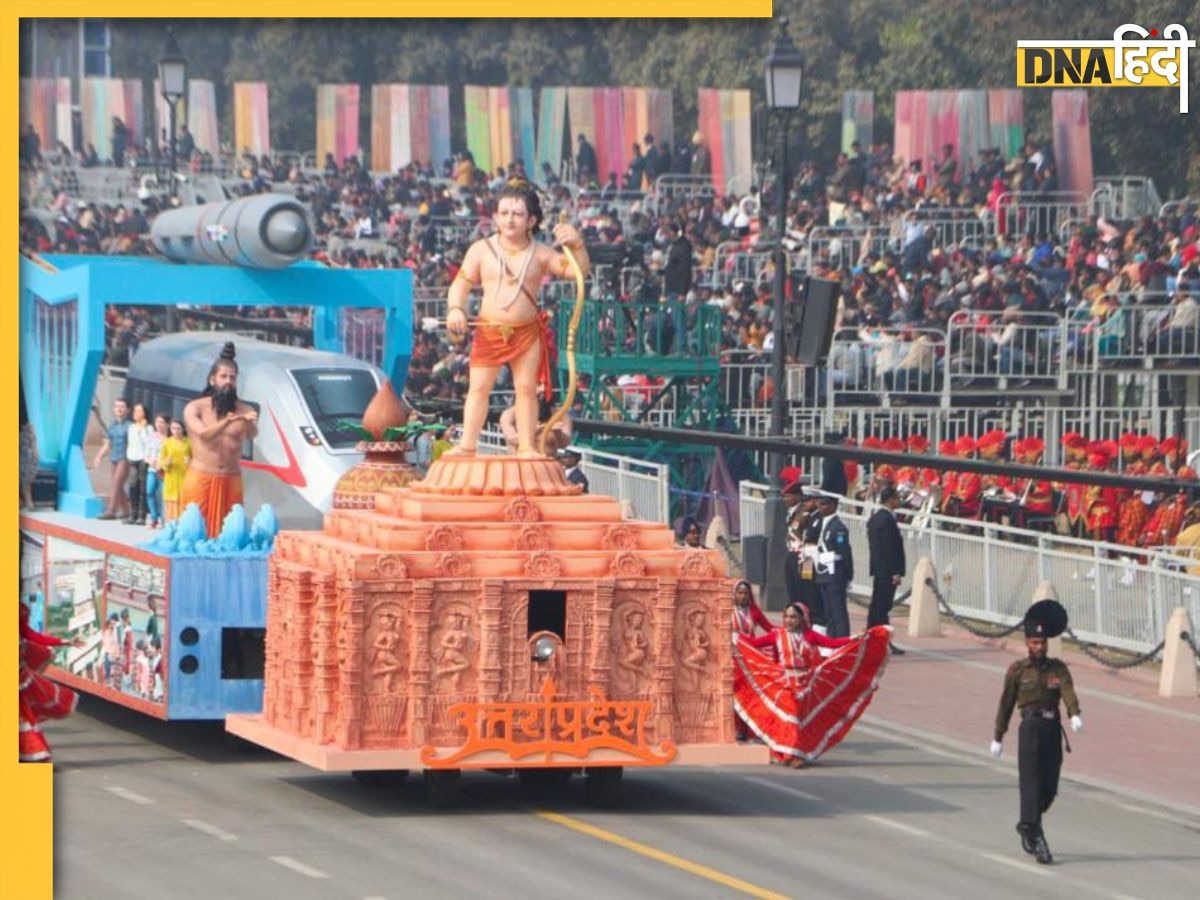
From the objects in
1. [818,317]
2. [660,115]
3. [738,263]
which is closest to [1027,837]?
[818,317]

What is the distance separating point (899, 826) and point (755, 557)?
965cm

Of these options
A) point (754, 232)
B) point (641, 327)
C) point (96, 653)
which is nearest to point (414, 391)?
point (641, 327)

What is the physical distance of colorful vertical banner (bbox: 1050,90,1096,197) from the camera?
4694cm

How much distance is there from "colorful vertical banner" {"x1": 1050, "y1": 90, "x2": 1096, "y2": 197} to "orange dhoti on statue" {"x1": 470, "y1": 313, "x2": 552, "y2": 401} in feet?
90.7

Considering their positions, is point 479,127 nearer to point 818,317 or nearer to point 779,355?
point 779,355

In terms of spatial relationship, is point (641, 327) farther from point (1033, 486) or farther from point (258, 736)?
point (258, 736)

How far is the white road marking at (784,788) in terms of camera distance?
21.1 meters

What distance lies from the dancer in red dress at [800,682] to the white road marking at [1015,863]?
2.90 m

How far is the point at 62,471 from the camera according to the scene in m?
24.8

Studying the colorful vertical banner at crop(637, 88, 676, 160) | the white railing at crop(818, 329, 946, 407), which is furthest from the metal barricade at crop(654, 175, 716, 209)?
the white railing at crop(818, 329, 946, 407)

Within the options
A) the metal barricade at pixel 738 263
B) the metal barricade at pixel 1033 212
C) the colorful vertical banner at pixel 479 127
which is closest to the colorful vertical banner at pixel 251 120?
the colorful vertical banner at pixel 479 127

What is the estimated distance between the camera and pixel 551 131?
54.6 meters

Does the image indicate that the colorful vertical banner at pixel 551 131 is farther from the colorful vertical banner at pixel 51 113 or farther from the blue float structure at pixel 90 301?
the blue float structure at pixel 90 301

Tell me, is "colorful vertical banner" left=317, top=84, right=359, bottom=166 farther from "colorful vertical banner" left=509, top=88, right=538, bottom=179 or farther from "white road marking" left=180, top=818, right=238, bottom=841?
"white road marking" left=180, top=818, right=238, bottom=841
